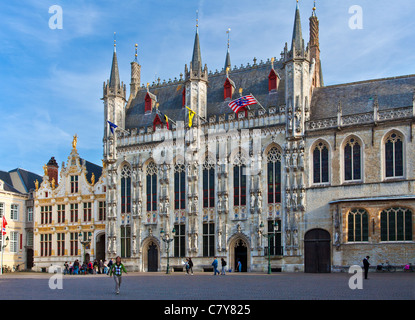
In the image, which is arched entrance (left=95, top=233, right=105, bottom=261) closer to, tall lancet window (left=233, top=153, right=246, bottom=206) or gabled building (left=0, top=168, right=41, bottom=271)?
gabled building (left=0, top=168, right=41, bottom=271)

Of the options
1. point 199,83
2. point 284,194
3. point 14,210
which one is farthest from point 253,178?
point 14,210

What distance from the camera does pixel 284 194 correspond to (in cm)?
4997

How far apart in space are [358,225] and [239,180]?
12013 millimetres

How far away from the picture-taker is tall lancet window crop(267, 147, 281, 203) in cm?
5059

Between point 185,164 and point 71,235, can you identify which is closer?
point 185,164

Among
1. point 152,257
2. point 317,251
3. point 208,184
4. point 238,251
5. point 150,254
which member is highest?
point 208,184

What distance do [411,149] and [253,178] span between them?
14.0 m

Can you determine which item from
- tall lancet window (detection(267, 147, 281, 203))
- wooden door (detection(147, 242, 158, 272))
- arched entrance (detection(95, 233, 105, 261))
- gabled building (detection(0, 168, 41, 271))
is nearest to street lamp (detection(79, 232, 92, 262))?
arched entrance (detection(95, 233, 105, 261))

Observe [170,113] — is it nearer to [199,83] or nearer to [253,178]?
[199,83]

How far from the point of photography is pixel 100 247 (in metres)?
63.3

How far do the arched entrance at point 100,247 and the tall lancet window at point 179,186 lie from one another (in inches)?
469

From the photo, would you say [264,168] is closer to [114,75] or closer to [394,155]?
[394,155]

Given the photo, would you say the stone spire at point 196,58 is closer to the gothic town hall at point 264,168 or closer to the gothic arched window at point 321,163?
the gothic town hall at point 264,168

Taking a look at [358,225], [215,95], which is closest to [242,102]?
[215,95]
